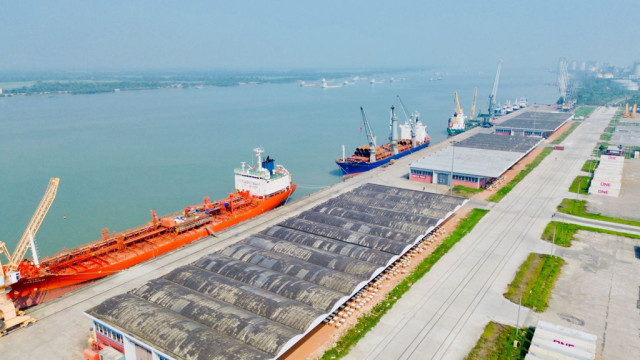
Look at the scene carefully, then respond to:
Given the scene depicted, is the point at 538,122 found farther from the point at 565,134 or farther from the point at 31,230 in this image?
the point at 31,230

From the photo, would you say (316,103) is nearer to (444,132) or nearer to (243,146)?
(444,132)

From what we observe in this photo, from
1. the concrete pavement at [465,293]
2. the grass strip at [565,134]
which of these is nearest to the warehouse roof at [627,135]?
the grass strip at [565,134]

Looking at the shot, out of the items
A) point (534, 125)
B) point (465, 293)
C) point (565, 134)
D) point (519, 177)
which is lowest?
point (465, 293)

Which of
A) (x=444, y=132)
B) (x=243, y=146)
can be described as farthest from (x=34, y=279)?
(x=444, y=132)

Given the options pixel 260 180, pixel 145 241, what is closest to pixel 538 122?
pixel 260 180

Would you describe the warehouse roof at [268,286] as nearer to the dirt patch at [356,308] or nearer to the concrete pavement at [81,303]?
the dirt patch at [356,308]
